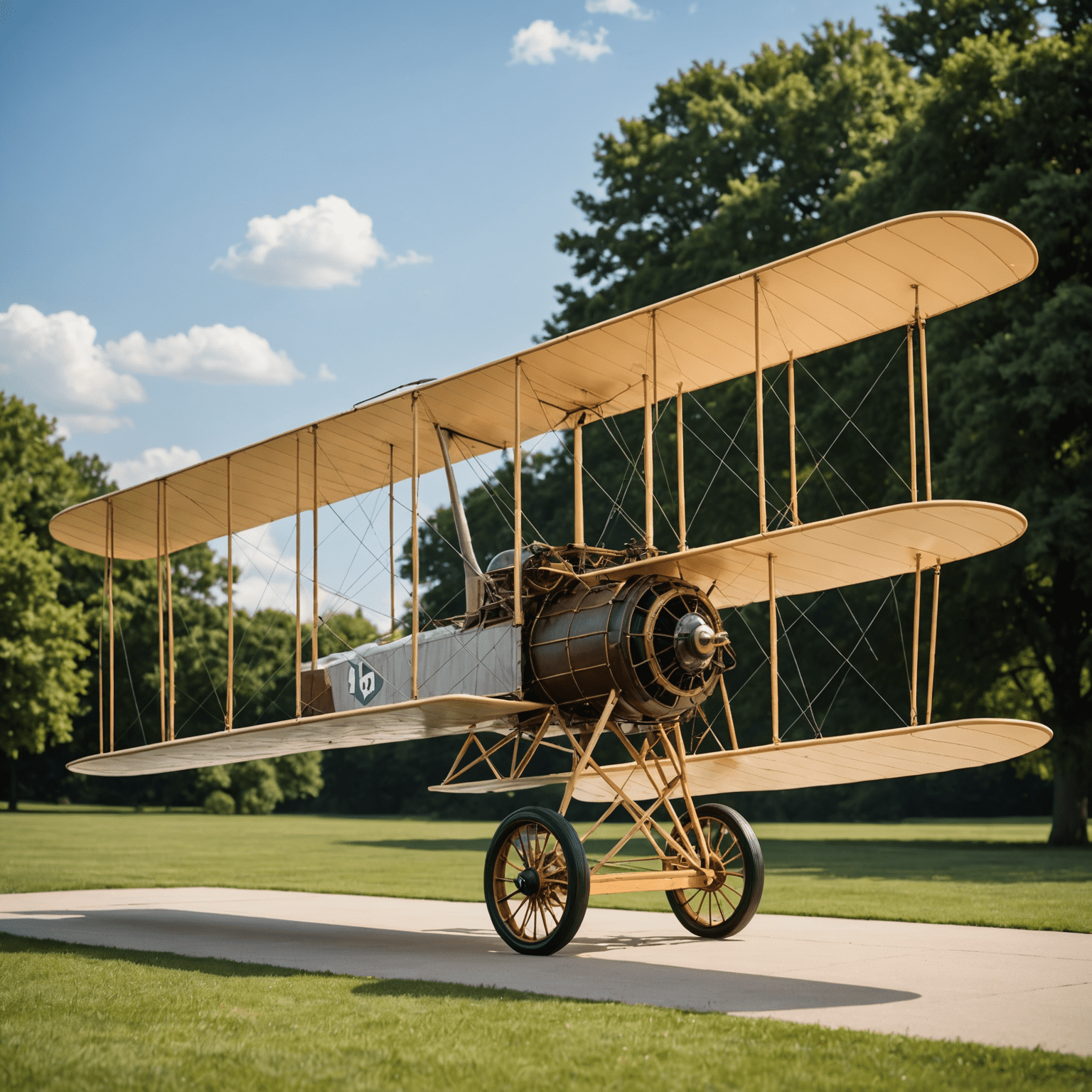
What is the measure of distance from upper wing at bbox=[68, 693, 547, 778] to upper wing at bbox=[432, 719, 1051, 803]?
750mm

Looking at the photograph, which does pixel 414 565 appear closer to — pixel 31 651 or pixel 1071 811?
pixel 1071 811

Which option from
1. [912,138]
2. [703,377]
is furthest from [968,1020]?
[912,138]

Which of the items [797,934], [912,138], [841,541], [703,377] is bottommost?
[797,934]

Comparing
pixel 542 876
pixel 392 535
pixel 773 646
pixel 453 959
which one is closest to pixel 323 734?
pixel 392 535

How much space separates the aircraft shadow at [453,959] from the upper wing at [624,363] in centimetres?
418

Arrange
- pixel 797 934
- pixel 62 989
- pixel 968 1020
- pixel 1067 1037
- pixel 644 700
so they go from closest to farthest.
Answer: pixel 1067 1037
pixel 968 1020
pixel 62 989
pixel 644 700
pixel 797 934

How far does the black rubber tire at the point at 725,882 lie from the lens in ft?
36.4

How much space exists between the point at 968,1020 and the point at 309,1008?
12.3ft

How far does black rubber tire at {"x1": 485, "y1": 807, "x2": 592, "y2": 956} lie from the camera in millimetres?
9414

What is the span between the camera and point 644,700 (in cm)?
1036

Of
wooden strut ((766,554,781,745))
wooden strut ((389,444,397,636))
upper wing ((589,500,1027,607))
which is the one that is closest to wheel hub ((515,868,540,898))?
wooden strut ((766,554,781,745))

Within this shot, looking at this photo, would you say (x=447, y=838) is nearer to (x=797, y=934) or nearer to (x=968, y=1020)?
(x=797, y=934)

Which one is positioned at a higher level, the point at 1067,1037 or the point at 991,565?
the point at 991,565

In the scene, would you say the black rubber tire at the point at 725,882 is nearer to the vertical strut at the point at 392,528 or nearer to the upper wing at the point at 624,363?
the vertical strut at the point at 392,528
